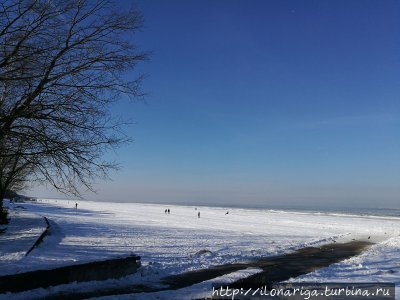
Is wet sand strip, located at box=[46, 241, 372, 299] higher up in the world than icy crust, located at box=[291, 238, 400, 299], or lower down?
lower down

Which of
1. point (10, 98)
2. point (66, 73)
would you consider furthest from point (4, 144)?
point (66, 73)

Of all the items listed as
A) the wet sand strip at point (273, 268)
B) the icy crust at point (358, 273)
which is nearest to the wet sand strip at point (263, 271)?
the wet sand strip at point (273, 268)

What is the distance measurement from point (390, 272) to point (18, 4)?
10519 millimetres

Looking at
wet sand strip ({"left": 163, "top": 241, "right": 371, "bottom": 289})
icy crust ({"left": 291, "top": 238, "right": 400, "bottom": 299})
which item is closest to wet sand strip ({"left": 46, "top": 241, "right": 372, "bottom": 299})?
wet sand strip ({"left": 163, "top": 241, "right": 371, "bottom": 289})

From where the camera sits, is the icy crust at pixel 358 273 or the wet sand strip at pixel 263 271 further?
the icy crust at pixel 358 273

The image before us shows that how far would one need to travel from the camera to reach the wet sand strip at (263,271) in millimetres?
8141

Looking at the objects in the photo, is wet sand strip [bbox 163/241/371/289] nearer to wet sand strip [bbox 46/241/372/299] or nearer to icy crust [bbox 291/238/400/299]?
wet sand strip [bbox 46/241/372/299]

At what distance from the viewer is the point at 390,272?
33.6 ft

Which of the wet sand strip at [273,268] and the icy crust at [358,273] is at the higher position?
the icy crust at [358,273]

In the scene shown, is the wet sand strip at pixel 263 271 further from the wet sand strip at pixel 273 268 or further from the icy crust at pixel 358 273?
the icy crust at pixel 358 273

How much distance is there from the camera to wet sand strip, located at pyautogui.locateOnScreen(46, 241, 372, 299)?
8141mm

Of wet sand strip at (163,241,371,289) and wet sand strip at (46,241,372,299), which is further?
wet sand strip at (163,241,371,289)

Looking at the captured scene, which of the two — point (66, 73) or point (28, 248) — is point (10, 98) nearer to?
point (66, 73)

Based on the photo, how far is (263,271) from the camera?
1076cm
